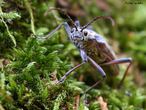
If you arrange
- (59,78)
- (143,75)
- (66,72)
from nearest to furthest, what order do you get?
(59,78)
(66,72)
(143,75)

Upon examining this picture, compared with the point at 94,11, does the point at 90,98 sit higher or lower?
lower

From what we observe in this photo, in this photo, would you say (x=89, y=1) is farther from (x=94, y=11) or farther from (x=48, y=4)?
(x=48, y=4)

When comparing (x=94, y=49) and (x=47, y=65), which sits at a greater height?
(x=94, y=49)

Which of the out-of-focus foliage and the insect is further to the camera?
the insect

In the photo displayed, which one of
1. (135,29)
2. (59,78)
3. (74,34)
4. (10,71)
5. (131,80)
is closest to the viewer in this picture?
(10,71)

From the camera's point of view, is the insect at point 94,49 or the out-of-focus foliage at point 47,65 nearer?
the out-of-focus foliage at point 47,65

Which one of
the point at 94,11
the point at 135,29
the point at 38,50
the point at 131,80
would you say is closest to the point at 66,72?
the point at 38,50

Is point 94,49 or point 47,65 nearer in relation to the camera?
point 47,65

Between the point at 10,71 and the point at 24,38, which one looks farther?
the point at 24,38
